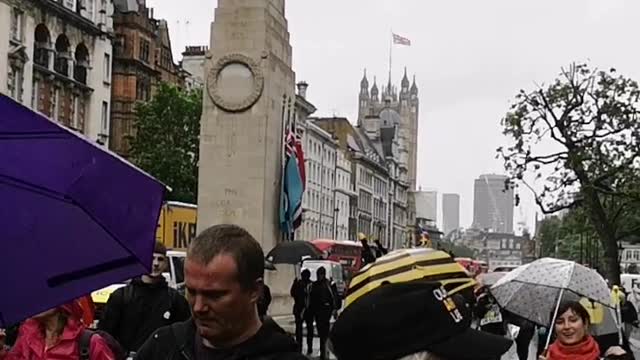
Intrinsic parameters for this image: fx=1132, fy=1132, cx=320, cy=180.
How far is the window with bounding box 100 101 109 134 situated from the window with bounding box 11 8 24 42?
10969mm

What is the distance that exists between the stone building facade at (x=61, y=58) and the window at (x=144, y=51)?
341 cm

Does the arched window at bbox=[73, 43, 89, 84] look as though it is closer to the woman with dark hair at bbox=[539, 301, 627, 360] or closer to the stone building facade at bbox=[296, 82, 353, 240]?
the stone building facade at bbox=[296, 82, 353, 240]

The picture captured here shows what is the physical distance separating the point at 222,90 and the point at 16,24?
107ft

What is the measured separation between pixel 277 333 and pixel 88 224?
0.92 meters

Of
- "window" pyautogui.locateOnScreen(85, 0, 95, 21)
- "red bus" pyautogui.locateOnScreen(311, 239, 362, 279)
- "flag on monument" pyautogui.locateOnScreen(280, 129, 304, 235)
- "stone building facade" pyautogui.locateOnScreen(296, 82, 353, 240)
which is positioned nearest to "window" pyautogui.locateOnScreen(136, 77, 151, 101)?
"window" pyautogui.locateOnScreen(85, 0, 95, 21)

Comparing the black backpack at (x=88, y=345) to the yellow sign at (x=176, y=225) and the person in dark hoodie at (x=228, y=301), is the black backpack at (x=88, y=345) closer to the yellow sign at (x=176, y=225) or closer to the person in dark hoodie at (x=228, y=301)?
the person in dark hoodie at (x=228, y=301)

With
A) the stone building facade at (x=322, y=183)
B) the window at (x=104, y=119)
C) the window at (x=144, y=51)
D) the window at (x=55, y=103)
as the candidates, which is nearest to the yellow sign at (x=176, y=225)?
the window at (x=55, y=103)

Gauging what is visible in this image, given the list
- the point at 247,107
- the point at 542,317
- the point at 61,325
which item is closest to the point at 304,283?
the point at 247,107

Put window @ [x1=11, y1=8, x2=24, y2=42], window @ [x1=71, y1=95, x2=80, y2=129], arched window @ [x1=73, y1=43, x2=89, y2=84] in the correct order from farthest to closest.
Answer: arched window @ [x1=73, y1=43, x2=89, y2=84] → window @ [x1=71, y1=95, x2=80, y2=129] → window @ [x1=11, y1=8, x2=24, y2=42]

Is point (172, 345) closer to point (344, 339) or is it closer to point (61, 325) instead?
point (344, 339)

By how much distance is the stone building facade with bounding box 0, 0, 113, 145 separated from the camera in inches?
2137

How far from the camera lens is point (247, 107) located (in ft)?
82.6

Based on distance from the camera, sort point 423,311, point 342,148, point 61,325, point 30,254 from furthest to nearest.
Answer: point 342,148, point 61,325, point 30,254, point 423,311

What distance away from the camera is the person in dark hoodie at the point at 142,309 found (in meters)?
8.06
